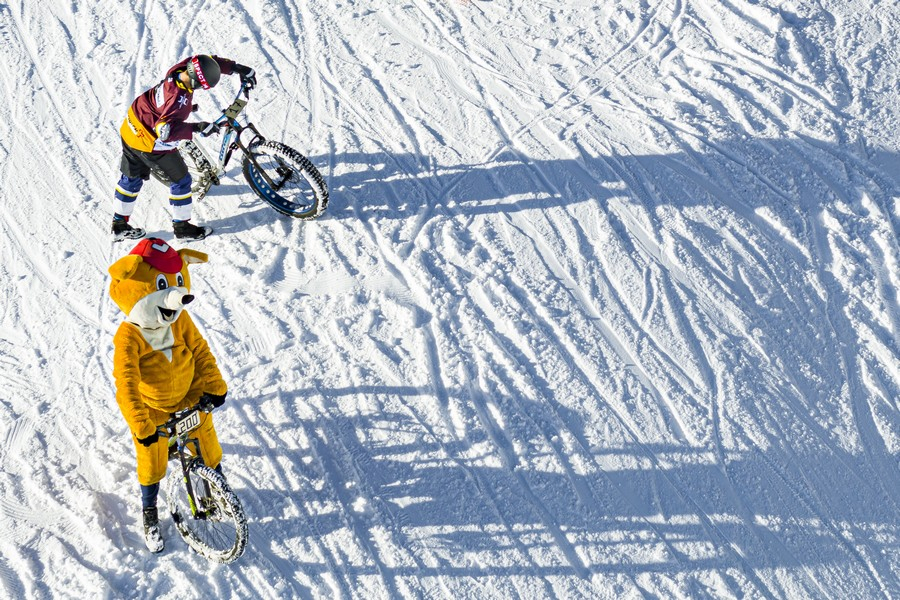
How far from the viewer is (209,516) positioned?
16.3ft

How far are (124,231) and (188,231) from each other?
60 centimetres

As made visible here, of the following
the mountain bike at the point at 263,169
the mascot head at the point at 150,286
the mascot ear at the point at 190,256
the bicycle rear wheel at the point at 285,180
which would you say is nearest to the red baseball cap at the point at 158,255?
the mascot head at the point at 150,286

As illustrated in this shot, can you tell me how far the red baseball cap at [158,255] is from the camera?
14.5 feet

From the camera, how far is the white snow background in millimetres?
5281

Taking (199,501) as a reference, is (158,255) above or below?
above

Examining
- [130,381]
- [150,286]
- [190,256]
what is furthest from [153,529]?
[190,256]

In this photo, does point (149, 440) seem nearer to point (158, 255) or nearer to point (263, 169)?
point (158, 255)

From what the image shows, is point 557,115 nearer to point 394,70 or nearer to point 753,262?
point 394,70

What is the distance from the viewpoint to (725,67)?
8516mm

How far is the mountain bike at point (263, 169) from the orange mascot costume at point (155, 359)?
2.10m

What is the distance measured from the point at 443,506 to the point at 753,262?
142 inches

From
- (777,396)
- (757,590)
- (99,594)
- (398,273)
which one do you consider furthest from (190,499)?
(777,396)

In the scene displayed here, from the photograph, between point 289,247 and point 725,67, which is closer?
point 289,247

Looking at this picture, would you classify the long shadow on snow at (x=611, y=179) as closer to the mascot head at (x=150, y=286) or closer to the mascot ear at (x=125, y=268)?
the mascot head at (x=150, y=286)
